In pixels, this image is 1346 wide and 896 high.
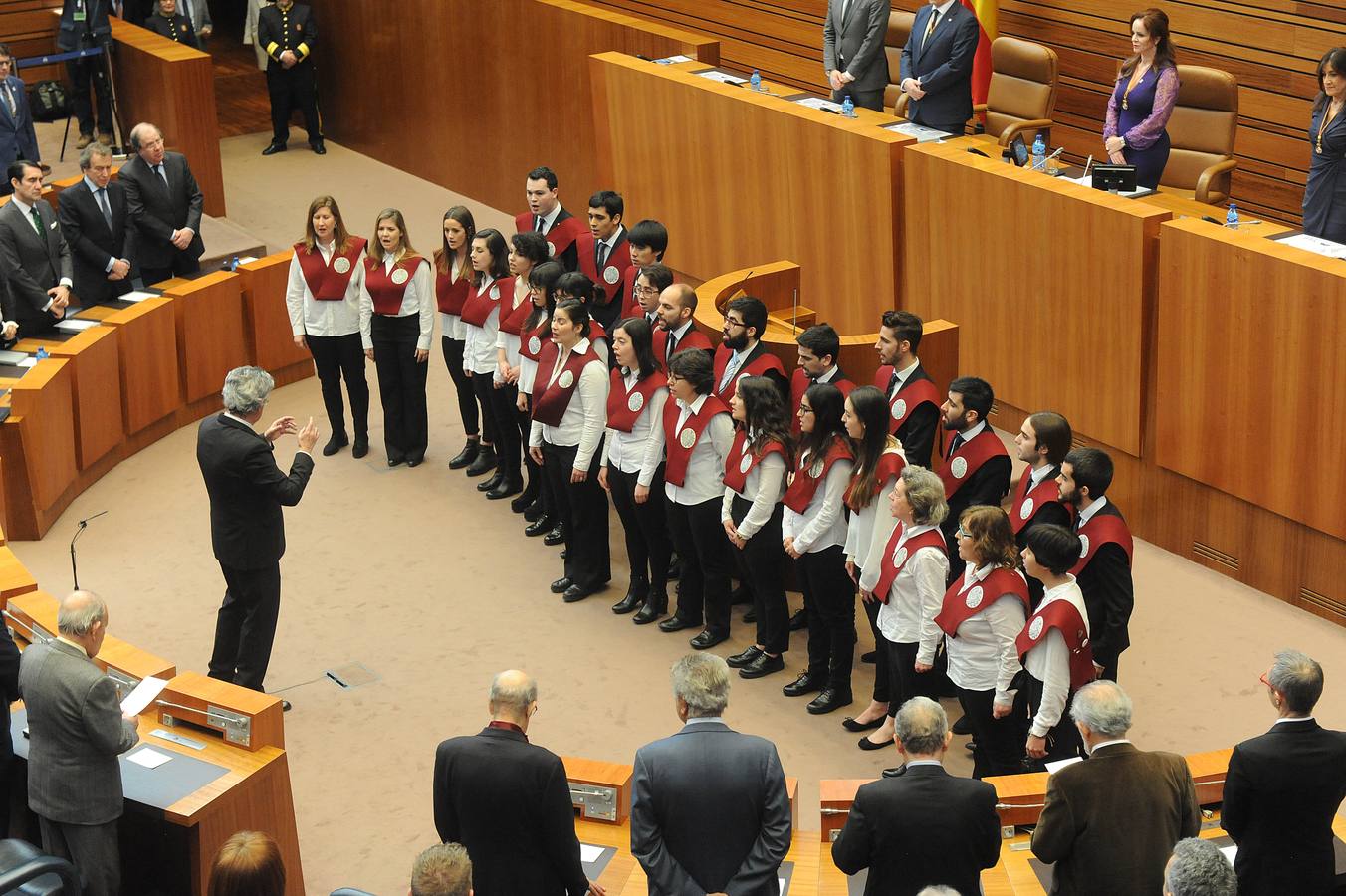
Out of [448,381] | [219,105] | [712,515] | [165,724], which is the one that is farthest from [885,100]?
[219,105]

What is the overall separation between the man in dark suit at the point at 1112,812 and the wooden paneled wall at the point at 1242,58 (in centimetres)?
521

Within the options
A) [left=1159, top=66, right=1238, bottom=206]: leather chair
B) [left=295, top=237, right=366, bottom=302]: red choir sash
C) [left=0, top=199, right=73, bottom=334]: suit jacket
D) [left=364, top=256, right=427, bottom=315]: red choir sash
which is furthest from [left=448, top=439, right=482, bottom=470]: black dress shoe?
[left=1159, top=66, right=1238, bottom=206]: leather chair

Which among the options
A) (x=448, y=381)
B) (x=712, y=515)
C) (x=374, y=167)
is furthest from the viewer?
(x=374, y=167)

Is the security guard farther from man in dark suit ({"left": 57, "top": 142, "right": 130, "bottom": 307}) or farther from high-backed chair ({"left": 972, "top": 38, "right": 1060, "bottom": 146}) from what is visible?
high-backed chair ({"left": 972, "top": 38, "right": 1060, "bottom": 146})

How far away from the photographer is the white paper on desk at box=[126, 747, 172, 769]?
4.78 m

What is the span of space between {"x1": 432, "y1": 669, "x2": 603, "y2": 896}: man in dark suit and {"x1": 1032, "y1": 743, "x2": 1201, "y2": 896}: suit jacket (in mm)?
1186

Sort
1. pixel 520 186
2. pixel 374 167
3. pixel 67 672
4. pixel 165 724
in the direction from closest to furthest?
pixel 67 672 → pixel 165 724 → pixel 520 186 → pixel 374 167

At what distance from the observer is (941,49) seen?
8516 millimetres

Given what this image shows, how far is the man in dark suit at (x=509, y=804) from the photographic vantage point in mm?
3965

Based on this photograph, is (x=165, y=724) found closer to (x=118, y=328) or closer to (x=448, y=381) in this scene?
(x=118, y=328)

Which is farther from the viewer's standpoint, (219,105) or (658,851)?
(219,105)

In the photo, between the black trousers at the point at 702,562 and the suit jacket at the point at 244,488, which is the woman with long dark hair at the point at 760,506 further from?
the suit jacket at the point at 244,488

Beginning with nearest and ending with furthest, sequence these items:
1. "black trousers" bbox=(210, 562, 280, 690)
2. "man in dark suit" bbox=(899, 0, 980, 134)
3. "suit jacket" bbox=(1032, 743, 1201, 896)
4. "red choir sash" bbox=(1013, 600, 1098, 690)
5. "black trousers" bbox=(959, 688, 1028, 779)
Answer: "suit jacket" bbox=(1032, 743, 1201, 896), "red choir sash" bbox=(1013, 600, 1098, 690), "black trousers" bbox=(959, 688, 1028, 779), "black trousers" bbox=(210, 562, 280, 690), "man in dark suit" bbox=(899, 0, 980, 134)

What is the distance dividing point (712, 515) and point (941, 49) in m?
3.47
